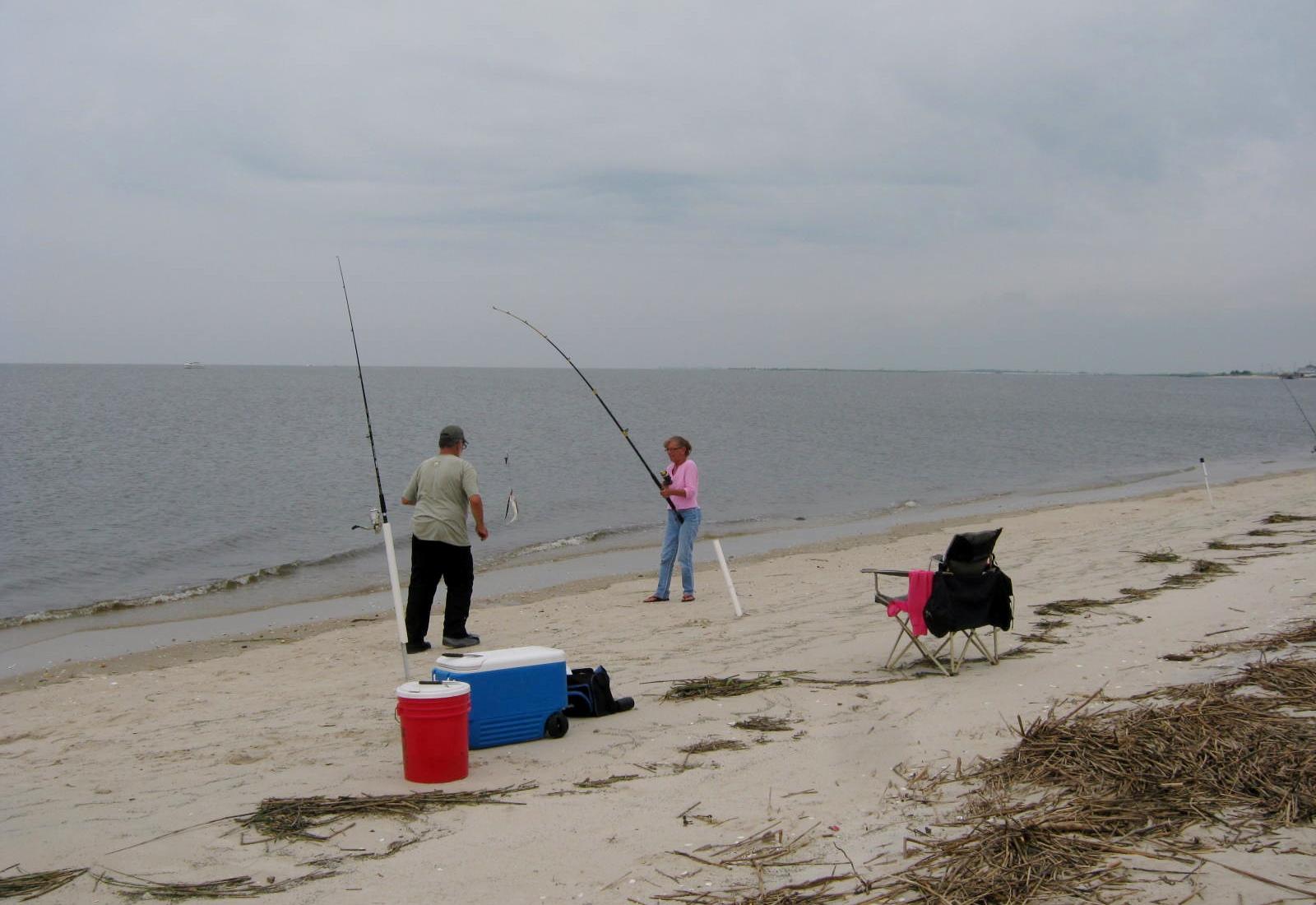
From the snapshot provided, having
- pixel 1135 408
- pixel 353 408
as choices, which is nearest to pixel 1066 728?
pixel 353 408

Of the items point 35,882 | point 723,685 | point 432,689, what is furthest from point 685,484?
point 35,882

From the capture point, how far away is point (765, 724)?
534 centimetres

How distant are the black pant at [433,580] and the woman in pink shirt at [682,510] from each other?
83.5 inches

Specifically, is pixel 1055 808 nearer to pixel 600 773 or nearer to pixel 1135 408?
pixel 600 773

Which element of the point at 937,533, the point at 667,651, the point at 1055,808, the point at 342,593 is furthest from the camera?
the point at 937,533

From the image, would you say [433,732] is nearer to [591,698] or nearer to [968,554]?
[591,698]

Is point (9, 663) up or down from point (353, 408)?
down

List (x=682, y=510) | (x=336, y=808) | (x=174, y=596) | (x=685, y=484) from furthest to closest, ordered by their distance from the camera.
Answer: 1. (x=174, y=596)
2. (x=682, y=510)
3. (x=685, y=484)
4. (x=336, y=808)

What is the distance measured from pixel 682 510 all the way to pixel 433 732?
5.21 metres

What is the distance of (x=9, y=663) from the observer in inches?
380

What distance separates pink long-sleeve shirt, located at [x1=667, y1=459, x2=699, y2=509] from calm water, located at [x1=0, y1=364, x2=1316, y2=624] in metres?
5.75

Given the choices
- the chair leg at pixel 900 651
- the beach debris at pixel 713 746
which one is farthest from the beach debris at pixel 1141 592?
the beach debris at pixel 713 746

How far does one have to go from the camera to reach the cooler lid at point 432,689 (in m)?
4.62

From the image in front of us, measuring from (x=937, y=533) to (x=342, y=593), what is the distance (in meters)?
9.38
